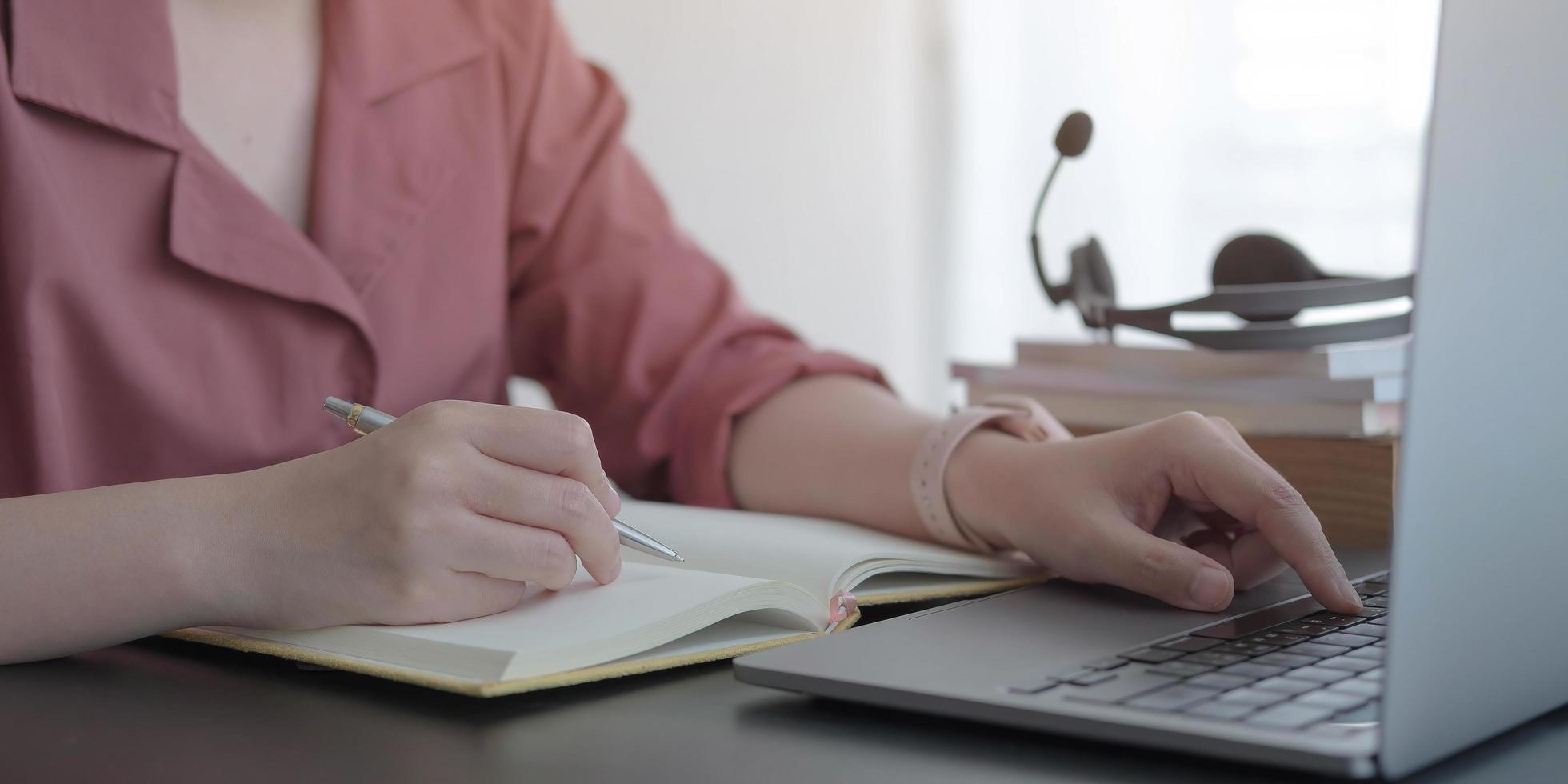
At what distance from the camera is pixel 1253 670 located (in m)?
0.43

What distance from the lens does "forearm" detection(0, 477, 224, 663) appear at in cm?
49

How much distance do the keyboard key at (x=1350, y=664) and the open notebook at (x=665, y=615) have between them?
0.20m

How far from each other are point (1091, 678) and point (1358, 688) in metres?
0.08

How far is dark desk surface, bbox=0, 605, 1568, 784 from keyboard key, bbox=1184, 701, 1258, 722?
0.04 ft

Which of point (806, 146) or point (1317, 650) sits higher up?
point (806, 146)

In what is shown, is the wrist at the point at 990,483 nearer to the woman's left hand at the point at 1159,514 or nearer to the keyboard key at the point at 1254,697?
the woman's left hand at the point at 1159,514

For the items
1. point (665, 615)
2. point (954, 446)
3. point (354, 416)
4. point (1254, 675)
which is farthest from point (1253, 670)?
point (354, 416)

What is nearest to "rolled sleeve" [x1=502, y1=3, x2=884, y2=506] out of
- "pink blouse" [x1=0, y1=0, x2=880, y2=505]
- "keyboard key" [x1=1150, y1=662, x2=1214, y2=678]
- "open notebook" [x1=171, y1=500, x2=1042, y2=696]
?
"pink blouse" [x1=0, y1=0, x2=880, y2=505]

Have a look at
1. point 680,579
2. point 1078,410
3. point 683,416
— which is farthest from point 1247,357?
point 680,579

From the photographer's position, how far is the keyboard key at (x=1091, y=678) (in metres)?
0.42

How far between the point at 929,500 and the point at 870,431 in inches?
4.1

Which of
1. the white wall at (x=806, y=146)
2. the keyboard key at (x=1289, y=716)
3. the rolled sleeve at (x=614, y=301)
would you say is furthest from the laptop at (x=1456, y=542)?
the white wall at (x=806, y=146)

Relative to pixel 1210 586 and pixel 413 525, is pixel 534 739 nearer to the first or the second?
pixel 413 525

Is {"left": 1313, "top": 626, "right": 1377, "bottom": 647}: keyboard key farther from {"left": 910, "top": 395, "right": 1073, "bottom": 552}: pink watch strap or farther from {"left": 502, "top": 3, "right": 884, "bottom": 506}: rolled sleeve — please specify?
{"left": 502, "top": 3, "right": 884, "bottom": 506}: rolled sleeve
